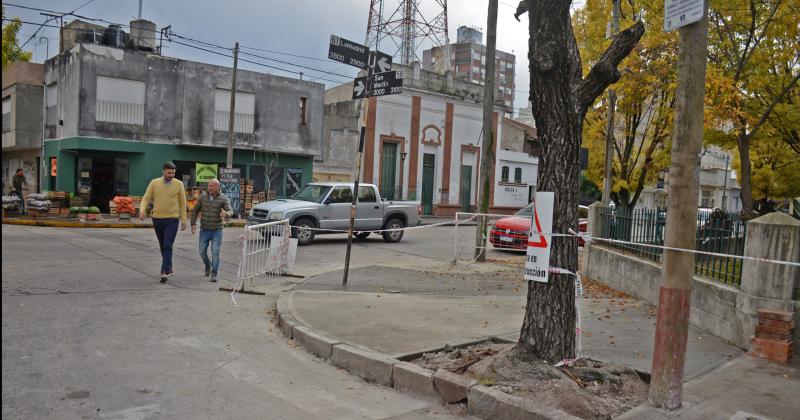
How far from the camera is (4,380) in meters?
5.04

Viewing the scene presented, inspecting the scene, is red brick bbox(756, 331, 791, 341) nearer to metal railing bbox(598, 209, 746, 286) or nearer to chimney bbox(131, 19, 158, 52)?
metal railing bbox(598, 209, 746, 286)

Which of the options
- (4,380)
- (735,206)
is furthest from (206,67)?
(735,206)

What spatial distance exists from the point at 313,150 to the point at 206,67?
274 inches

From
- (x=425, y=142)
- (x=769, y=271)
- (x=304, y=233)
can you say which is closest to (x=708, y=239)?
(x=769, y=271)

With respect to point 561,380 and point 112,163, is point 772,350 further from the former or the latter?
point 112,163

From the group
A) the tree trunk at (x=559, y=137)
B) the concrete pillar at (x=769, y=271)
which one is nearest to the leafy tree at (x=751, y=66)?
the concrete pillar at (x=769, y=271)

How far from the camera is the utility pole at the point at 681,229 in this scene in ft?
16.0

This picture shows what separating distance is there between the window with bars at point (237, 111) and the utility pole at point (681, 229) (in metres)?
26.5

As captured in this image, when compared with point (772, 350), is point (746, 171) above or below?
above

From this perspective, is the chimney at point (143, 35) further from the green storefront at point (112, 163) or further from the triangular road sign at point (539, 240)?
the triangular road sign at point (539, 240)

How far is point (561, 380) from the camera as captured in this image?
5.16 meters

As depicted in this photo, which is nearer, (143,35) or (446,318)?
(446,318)

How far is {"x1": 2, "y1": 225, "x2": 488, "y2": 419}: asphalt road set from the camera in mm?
4828

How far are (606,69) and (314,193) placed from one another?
43.6 feet
